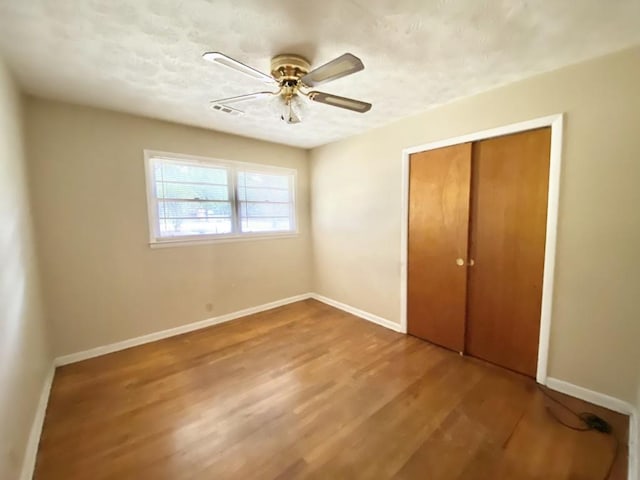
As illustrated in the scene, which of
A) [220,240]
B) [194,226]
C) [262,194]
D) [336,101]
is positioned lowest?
[220,240]

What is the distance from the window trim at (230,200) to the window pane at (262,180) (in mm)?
66

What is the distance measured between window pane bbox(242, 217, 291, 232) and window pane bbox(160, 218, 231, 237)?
268 mm

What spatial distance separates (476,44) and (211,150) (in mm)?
2927

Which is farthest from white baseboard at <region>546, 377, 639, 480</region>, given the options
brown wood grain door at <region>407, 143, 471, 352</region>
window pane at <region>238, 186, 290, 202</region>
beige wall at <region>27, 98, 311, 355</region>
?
window pane at <region>238, 186, 290, 202</region>

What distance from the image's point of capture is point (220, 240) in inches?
142

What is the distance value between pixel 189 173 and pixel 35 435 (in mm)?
2623

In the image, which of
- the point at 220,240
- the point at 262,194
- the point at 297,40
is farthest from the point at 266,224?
the point at 297,40

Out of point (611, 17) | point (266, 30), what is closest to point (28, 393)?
point (266, 30)

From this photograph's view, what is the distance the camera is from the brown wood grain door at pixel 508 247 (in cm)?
222

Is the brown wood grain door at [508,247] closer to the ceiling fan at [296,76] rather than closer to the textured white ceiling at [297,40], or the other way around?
the textured white ceiling at [297,40]

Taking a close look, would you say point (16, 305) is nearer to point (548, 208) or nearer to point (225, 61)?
point (225, 61)

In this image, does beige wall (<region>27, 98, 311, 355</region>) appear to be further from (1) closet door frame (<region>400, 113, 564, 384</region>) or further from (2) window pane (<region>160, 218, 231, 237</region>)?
(1) closet door frame (<region>400, 113, 564, 384</region>)

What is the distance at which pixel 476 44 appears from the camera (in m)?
1.72

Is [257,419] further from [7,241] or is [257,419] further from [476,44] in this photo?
[476,44]
